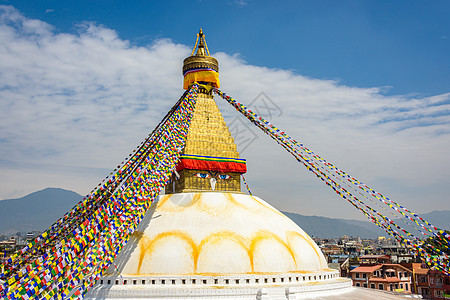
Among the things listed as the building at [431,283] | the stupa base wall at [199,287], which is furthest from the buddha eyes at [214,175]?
the building at [431,283]

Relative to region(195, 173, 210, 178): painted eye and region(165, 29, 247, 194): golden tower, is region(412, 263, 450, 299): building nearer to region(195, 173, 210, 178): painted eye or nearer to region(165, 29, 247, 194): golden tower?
region(165, 29, 247, 194): golden tower

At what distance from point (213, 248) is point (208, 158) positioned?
467cm

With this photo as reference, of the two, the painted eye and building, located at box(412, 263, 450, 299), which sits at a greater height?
the painted eye

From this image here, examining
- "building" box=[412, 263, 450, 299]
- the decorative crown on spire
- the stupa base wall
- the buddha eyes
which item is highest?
the decorative crown on spire

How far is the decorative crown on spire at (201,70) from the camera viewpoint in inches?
801

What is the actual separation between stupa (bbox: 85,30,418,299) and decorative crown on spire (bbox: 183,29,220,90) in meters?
3.74

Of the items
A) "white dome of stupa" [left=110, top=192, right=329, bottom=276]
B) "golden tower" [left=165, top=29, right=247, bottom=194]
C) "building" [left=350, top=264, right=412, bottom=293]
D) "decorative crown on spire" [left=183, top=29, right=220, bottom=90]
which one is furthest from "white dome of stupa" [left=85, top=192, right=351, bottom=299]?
"building" [left=350, top=264, right=412, bottom=293]

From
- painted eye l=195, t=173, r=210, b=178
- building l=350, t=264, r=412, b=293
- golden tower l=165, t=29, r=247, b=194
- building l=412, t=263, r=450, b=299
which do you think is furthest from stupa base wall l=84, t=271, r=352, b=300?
building l=350, t=264, r=412, b=293

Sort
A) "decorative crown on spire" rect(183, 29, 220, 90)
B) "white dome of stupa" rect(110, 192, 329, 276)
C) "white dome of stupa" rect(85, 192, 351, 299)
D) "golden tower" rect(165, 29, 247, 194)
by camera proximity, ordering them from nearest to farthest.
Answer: "white dome of stupa" rect(85, 192, 351, 299) < "white dome of stupa" rect(110, 192, 329, 276) < "golden tower" rect(165, 29, 247, 194) < "decorative crown on spire" rect(183, 29, 220, 90)

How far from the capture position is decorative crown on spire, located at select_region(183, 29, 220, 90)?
66.7 ft

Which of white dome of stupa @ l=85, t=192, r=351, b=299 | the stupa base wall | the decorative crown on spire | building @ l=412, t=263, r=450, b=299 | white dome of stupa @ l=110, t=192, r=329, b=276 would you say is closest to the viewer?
the stupa base wall

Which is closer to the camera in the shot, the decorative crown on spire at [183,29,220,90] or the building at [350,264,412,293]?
the decorative crown on spire at [183,29,220,90]

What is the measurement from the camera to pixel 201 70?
66.8 ft

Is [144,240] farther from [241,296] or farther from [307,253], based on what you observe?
[307,253]
